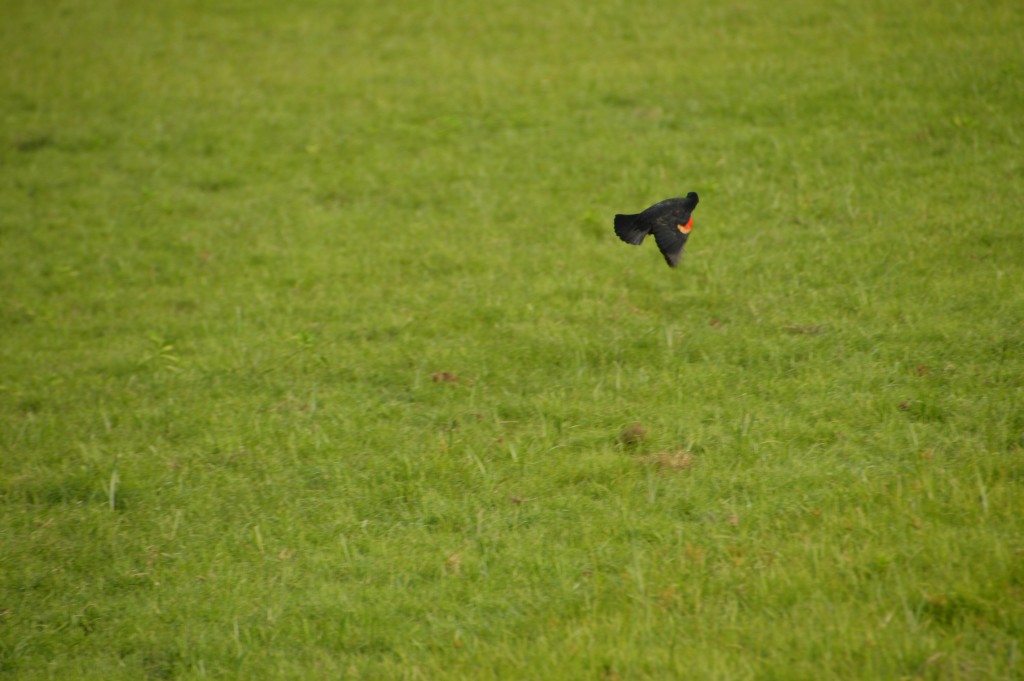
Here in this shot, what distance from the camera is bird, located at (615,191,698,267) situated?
6855 millimetres

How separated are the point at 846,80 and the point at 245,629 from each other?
1098 cm

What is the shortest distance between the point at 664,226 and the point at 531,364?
6.51 ft

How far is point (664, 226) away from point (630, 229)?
241mm

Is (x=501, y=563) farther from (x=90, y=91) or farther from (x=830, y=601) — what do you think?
(x=90, y=91)

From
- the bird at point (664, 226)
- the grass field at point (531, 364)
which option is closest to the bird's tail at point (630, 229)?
the bird at point (664, 226)

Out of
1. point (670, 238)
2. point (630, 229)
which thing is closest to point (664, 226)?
point (670, 238)

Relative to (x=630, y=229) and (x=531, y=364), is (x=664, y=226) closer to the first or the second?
(x=630, y=229)

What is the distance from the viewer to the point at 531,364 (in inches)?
329

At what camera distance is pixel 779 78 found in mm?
13680

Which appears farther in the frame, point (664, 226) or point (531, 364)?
point (531, 364)

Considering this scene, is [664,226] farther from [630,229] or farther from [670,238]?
[630,229]

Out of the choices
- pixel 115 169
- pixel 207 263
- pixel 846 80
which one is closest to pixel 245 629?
pixel 207 263

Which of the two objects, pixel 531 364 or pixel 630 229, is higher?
pixel 630 229

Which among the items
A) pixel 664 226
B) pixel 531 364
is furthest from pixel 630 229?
pixel 531 364
